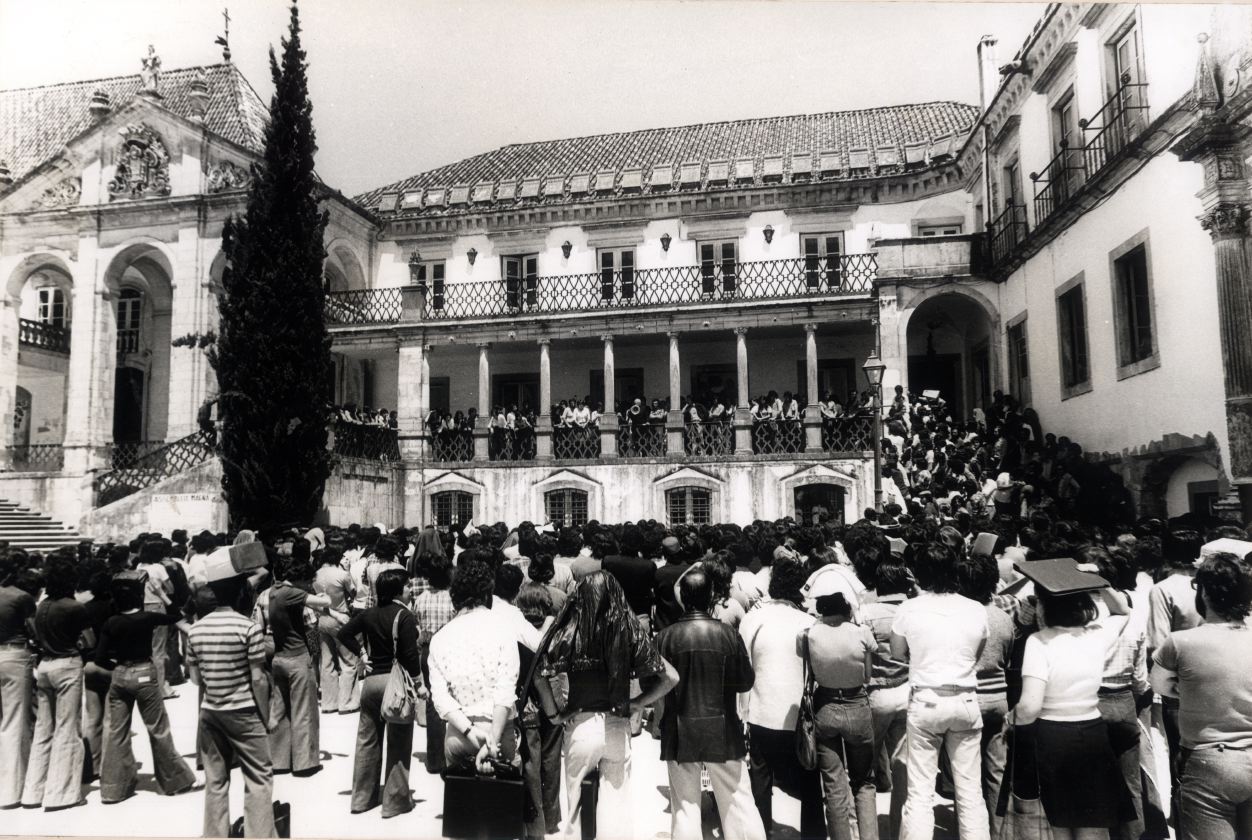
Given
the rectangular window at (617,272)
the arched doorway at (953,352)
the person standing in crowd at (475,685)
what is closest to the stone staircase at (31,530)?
the rectangular window at (617,272)

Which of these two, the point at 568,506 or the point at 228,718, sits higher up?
the point at 568,506

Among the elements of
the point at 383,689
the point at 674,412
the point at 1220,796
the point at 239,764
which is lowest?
the point at 239,764

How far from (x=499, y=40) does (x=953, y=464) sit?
10745 millimetres

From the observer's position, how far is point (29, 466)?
2178cm

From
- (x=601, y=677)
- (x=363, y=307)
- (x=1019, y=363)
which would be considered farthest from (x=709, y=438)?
(x=601, y=677)

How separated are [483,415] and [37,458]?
11.0 meters

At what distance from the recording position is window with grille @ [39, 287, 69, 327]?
25594 millimetres

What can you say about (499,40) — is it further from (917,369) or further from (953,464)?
(917,369)

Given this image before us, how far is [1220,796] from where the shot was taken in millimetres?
3910

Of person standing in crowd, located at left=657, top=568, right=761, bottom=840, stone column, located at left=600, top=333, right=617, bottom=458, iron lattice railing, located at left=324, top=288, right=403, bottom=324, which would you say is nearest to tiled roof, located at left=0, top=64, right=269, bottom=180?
iron lattice railing, located at left=324, top=288, right=403, bottom=324

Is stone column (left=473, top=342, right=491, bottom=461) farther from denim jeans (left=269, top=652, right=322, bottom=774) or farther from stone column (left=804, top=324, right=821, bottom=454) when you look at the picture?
denim jeans (left=269, top=652, right=322, bottom=774)

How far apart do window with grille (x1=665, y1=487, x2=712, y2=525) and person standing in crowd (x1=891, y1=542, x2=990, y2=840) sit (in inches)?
651

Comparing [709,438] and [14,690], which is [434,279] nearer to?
[709,438]

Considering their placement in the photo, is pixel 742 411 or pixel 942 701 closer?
pixel 942 701
